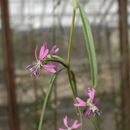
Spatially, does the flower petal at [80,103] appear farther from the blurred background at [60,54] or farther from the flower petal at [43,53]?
the blurred background at [60,54]

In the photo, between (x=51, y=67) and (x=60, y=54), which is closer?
(x=51, y=67)

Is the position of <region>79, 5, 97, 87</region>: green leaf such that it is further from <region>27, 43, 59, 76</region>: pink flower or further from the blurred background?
the blurred background

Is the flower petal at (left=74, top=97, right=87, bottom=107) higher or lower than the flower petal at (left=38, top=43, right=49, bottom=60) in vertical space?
lower

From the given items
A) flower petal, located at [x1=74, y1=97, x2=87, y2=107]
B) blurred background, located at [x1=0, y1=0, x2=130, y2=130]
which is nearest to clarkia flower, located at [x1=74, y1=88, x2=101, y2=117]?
flower petal, located at [x1=74, y1=97, x2=87, y2=107]

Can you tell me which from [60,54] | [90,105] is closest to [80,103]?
[90,105]

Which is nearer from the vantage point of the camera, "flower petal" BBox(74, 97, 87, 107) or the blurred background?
"flower petal" BBox(74, 97, 87, 107)

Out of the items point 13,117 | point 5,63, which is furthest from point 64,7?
point 13,117

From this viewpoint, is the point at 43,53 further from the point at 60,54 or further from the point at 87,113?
the point at 60,54

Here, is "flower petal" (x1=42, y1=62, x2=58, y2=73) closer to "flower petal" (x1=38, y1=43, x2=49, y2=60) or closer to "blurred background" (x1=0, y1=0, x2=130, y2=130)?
"flower petal" (x1=38, y1=43, x2=49, y2=60)
